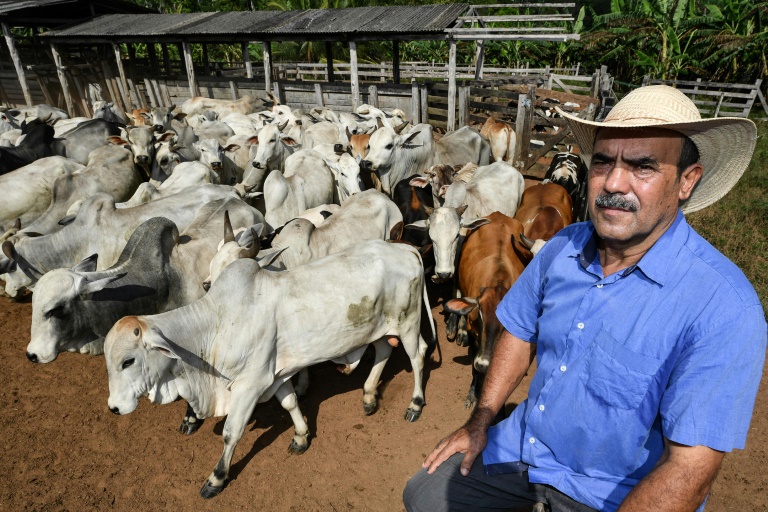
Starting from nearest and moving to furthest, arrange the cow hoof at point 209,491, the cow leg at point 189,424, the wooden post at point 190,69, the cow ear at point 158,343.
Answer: the cow ear at point 158,343 → the cow hoof at point 209,491 → the cow leg at point 189,424 → the wooden post at point 190,69

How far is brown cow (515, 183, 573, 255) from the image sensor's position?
236 inches

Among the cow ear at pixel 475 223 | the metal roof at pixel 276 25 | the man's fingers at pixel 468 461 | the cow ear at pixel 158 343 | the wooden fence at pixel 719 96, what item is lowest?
the wooden fence at pixel 719 96

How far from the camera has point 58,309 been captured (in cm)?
413

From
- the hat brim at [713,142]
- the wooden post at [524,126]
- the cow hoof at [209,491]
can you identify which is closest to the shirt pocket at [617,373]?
the hat brim at [713,142]

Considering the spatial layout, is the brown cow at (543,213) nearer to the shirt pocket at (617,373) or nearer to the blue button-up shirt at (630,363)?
the blue button-up shirt at (630,363)

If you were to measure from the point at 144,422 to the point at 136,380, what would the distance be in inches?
69.8

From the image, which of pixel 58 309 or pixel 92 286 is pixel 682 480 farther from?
pixel 58 309

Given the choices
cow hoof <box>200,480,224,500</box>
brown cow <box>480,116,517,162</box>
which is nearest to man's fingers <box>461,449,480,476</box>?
cow hoof <box>200,480,224,500</box>

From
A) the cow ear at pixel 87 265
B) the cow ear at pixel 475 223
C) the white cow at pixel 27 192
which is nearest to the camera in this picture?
the cow ear at pixel 87 265

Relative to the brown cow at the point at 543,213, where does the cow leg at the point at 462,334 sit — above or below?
below

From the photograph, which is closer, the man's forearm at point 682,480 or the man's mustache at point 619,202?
the man's forearm at point 682,480

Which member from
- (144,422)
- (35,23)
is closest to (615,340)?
(144,422)

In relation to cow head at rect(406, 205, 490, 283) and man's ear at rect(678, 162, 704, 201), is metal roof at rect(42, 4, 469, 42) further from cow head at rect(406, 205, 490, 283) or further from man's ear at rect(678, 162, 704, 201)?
man's ear at rect(678, 162, 704, 201)

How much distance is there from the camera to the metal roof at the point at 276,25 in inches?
513
